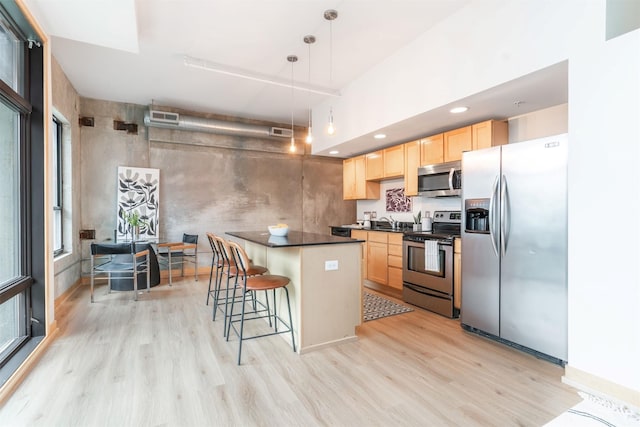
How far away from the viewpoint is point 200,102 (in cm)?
545

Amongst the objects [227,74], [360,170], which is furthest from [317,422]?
[360,170]

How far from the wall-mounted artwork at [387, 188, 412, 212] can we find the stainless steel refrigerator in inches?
79.8

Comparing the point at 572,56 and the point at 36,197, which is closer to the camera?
the point at 572,56

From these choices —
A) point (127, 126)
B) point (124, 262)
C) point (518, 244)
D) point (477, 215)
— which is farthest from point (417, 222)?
point (127, 126)

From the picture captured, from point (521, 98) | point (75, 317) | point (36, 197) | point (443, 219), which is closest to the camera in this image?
point (36, 197)

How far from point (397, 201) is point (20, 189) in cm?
489

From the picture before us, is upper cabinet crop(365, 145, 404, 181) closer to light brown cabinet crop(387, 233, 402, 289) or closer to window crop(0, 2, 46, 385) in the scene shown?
light brown cabinet crop(387, 233, 402, 289)

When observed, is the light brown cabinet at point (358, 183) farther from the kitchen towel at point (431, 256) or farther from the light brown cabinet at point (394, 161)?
the kitchen towel at point (431, 256)

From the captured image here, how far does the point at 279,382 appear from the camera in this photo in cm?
230

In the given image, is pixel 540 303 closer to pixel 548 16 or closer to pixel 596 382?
pixel 596 382

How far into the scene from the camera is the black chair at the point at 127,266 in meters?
4.16

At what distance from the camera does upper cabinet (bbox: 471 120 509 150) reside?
144 inches

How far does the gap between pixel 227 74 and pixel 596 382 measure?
Result: 192 inches

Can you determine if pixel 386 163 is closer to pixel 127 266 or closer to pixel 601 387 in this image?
pixel 601 387
